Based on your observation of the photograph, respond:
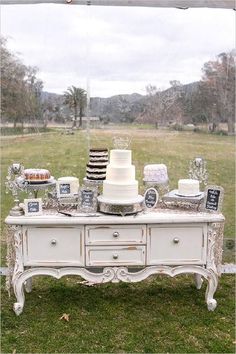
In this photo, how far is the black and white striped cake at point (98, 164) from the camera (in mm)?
2494

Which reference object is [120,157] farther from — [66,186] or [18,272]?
[18,272]

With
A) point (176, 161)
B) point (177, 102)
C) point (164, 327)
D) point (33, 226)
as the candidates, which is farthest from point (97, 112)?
point (164, 327)

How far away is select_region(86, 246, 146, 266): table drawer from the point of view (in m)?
2.38

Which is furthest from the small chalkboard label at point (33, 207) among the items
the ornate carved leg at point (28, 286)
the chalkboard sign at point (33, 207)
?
the ornate carved leg at point (28, 286)

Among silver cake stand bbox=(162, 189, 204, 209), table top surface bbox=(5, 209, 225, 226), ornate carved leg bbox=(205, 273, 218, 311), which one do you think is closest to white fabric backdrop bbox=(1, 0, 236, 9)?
silver cake stand bbox=(162, 189, 204, 209)

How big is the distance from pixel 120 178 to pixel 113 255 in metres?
0.42

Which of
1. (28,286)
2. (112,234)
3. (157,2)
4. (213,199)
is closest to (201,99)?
(157,2)

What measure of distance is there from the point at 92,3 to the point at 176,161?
4.67 feet

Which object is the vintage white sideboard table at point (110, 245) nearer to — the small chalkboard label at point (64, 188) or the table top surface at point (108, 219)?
the table top surface at point (108, 219)

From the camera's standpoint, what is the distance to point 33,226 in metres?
2.37

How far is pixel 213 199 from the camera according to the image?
252 cm

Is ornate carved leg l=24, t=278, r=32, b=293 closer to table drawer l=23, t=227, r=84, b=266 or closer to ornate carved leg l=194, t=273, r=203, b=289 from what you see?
table drawer l=23, t=227, r=84, b=266

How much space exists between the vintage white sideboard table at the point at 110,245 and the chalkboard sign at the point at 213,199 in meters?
0.07

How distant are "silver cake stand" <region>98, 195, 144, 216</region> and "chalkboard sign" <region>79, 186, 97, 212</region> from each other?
41 mm
